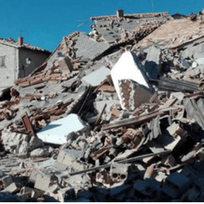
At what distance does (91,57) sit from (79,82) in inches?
190

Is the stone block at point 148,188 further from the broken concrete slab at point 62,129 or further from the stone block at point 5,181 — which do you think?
the broken concrete slab at point 62,129

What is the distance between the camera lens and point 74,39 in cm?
2264

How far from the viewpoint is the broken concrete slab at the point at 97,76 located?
14758 millimetres

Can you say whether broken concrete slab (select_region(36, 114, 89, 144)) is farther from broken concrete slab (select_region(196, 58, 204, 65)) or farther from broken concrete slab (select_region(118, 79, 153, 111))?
broken concrete slab (select_region(196, 58, 204, 65))

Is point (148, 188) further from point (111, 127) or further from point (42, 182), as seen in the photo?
point (111, 127)

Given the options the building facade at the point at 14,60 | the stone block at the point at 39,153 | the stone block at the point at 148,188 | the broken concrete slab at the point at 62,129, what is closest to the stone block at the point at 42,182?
the stone block at the point at 148,188

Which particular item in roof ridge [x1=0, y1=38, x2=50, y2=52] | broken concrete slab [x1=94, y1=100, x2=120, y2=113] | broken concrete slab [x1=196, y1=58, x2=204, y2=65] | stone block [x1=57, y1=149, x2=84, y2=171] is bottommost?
stone block [x1=57, y1=149, x2=84, y2=171]

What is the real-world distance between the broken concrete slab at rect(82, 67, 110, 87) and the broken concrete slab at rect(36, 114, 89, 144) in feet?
8.17

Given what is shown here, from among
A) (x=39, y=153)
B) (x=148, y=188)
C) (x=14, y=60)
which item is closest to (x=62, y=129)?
(x=39, y=153)

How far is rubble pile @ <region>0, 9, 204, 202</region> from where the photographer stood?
7.37 metres

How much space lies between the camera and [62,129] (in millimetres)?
12078

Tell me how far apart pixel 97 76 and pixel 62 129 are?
12.3 feet

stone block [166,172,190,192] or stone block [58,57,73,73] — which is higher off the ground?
stone block [58,57,73,73]

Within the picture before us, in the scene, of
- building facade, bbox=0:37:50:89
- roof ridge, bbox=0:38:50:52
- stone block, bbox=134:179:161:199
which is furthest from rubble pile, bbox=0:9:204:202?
roof ridge, bbox=0:38:50:52
